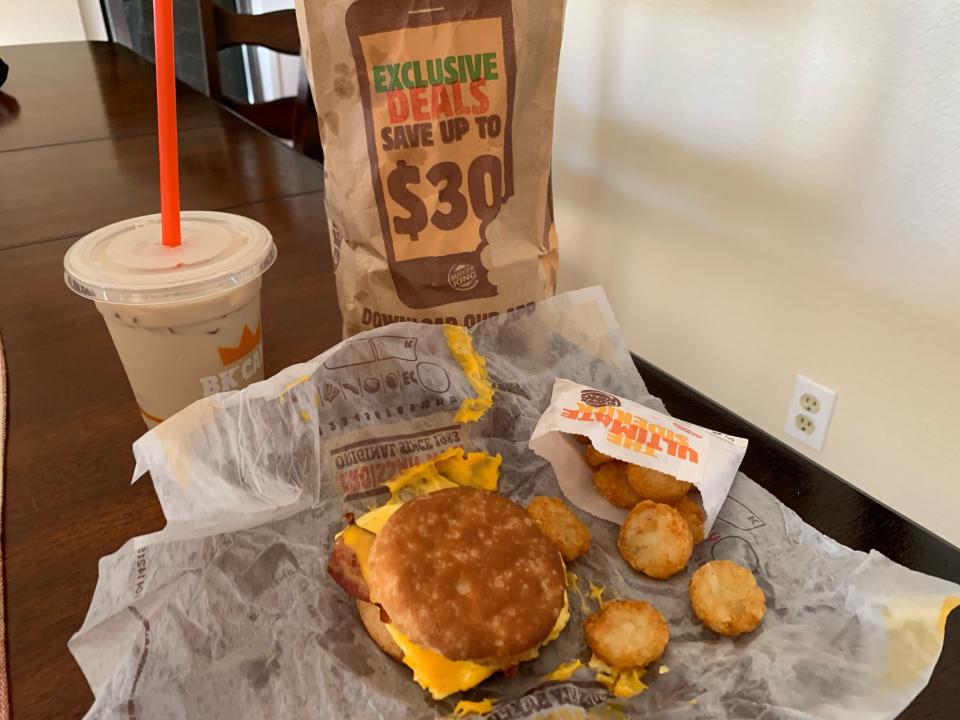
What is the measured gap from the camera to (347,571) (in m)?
0.77

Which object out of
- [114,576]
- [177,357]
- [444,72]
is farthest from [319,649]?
[444,72]

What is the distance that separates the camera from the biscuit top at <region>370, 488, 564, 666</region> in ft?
2.30

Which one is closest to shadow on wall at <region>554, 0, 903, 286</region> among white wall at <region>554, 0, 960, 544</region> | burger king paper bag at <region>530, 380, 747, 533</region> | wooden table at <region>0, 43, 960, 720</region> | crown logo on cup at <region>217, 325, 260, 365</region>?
white wall at <region>554, 0, 960, 544</region>

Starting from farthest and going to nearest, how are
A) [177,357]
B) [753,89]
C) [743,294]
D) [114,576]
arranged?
[743,294]
[753,89]
[177,357]
[114,576]

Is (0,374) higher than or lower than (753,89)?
lower

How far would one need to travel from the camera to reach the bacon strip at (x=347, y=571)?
0.76 metres

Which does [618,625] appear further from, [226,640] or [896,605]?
[226,640]

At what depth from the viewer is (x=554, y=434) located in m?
0.95

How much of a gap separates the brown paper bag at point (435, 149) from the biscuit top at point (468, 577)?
0.31 meters

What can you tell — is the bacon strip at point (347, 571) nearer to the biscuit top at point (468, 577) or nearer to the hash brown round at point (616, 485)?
the biscuit top at point (468, 577)

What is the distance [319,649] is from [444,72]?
2.18ft

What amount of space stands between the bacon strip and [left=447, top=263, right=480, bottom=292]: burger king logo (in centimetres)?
37

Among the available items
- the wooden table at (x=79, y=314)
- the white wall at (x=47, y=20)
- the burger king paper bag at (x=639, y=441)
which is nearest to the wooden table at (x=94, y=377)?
the wooden table at (x=79, y=314)

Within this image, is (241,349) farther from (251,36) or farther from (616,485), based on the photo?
(251,36)
